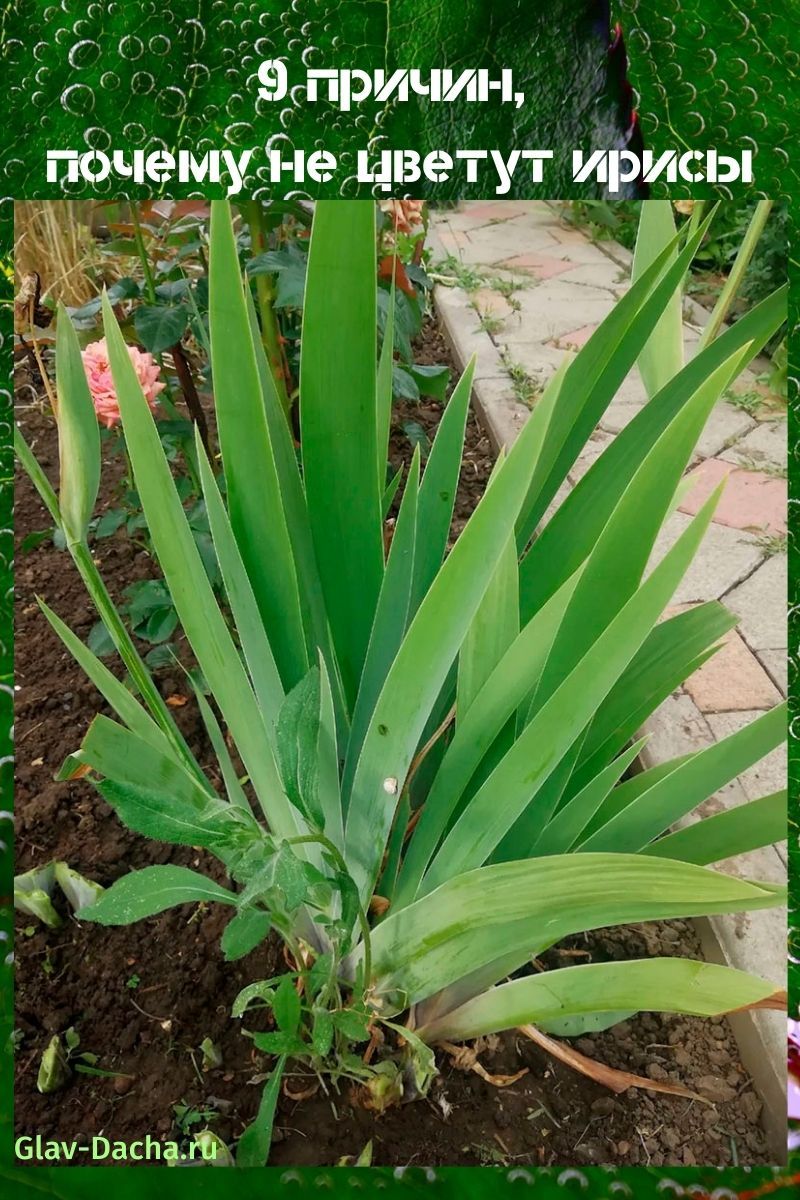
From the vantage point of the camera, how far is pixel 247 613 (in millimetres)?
441

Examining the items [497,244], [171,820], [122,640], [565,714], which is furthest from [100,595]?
[497,244]

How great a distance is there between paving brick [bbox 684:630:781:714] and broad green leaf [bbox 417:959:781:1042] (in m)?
0.51

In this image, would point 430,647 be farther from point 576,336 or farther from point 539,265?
point 539,265

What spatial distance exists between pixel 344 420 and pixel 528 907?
254 mm

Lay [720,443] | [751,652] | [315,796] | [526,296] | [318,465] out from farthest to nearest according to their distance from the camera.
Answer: [526,296], [720,443], [751,652], [318,465], [315,796]

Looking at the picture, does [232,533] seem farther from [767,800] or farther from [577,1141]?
[577,1141]

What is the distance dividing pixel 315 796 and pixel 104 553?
0.71 metres

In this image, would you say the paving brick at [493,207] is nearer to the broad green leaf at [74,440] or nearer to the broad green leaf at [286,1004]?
the broad green leaf at [74,440]

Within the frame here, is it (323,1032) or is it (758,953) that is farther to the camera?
(758,953)

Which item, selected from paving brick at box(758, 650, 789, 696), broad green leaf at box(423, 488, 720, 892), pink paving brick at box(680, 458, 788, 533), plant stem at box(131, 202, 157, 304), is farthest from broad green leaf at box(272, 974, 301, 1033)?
pink paving brick at box(680, 458, 788, 533)

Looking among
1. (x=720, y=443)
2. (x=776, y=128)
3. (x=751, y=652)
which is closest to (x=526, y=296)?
(x=720, y=443)

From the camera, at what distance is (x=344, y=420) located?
0.45m

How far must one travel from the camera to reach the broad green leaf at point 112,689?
0.44 meters

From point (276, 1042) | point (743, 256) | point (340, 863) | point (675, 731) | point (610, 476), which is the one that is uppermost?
point (743, 256)
